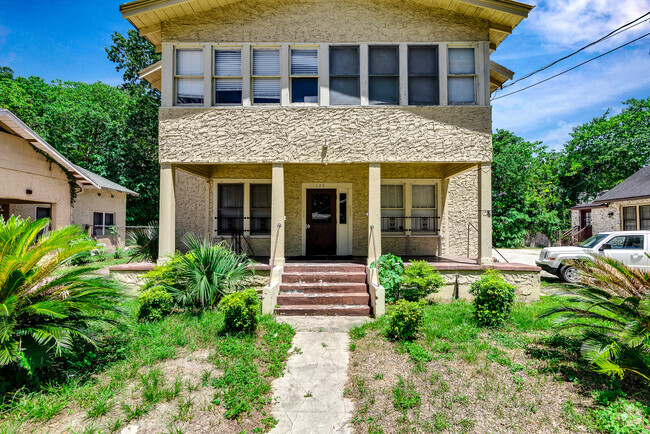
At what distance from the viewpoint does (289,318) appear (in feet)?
22.1

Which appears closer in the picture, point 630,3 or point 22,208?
point 630,3

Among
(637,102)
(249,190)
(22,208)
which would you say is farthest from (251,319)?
(637,102)

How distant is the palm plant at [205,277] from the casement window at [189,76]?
3.86 meters

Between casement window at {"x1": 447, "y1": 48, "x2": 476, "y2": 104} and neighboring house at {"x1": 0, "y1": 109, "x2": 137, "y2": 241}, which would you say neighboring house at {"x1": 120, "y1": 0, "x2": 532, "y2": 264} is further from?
neighboring house at {"x1": 0, "y1": 109, "x2": 137, "y2": 241}

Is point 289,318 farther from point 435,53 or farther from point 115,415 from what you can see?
point 435,53

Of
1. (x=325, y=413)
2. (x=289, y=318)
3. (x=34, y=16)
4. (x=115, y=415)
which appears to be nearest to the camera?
(x=115, y=415)

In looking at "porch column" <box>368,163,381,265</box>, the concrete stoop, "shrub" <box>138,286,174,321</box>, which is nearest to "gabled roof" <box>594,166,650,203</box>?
"porch column" <box>368,163,381,265</box>

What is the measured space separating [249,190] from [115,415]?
7.78 m

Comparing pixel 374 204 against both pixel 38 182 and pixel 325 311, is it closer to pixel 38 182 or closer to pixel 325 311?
pixel 325 311

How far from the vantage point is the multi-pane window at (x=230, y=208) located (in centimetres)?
1073

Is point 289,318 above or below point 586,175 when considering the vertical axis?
below

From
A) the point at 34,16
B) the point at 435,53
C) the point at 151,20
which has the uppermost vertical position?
the point at 34,16

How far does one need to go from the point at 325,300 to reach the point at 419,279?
202 centimetres

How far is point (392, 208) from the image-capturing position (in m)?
10.9
